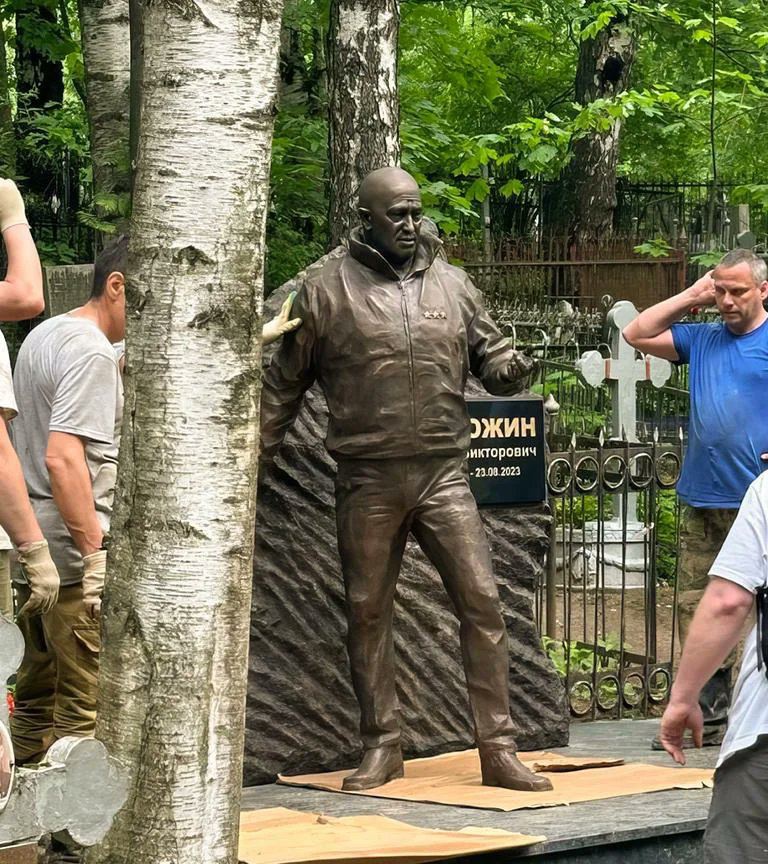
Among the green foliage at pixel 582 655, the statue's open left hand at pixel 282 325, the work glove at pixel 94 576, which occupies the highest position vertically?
the statue's open left hand at pixel 282 325

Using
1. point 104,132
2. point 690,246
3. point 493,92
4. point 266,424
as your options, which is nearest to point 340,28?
point 104,132

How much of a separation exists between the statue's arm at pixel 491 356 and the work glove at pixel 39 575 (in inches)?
81.0

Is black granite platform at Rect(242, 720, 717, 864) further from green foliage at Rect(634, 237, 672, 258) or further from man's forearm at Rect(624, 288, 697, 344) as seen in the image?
green foliage at Rect(634, 237, 672, 258)

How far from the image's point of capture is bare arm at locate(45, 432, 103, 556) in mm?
5023

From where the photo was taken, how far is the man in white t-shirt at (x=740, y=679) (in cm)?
357

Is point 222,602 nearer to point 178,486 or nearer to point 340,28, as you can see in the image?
point 178,486

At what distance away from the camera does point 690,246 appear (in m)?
19.4

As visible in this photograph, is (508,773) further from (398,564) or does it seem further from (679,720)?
(679,720)

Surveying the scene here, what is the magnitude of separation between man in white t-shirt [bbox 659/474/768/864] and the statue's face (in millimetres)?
2393

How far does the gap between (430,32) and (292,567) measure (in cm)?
729

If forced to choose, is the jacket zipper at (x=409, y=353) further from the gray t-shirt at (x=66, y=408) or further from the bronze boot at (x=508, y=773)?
the bronze boot at (x=508, y=773)

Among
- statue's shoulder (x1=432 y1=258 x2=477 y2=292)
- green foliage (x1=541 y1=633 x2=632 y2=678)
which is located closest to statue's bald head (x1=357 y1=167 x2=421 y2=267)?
statue's shoulder (x1=432 y1=258 x2=477 y2=292)

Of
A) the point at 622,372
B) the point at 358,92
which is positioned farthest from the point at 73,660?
the point at 622,372

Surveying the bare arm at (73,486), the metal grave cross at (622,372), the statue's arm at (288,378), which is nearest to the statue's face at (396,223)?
the statue's arm at (288,378)
